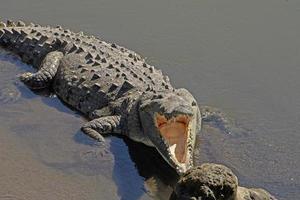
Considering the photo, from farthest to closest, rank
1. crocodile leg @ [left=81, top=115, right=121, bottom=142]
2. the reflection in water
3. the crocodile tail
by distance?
the crocodile tail < crocodile leg @ [left=81, top=115, right=121, bottom=142] < the reflection in water

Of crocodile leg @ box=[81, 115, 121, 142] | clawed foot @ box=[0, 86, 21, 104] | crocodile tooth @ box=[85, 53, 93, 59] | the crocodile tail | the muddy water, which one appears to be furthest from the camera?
the crocodile tail

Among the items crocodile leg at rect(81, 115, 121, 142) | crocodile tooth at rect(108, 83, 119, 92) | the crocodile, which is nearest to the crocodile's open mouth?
the crocodile

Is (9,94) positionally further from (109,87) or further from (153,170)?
(153,170)

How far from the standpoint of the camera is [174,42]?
28.6ft

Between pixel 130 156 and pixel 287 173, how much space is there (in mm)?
1577

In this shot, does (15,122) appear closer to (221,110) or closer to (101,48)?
(101,48)

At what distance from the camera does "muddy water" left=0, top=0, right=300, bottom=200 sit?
5.87m

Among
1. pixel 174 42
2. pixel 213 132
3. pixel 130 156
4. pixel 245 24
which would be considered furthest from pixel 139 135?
pixel 245 24

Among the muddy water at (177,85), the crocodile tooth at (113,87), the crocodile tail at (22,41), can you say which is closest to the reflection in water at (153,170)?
the muddy water at (177,85)

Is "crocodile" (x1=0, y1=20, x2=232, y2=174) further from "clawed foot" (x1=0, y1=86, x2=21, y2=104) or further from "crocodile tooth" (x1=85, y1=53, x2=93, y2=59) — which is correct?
"clawed foot" (x1=0, y1=86, x2=21, y2=104)

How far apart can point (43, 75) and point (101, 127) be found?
1444 mm

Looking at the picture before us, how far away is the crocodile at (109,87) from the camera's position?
20.2 ft


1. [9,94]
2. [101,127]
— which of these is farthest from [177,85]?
[9,94]

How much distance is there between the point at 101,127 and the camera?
6.68 m
